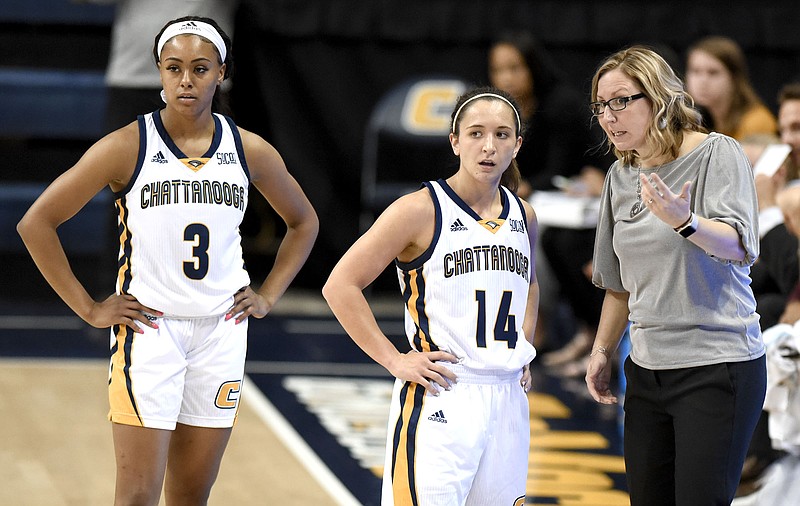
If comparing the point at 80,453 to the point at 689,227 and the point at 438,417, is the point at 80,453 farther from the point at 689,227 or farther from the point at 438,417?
the point at 689,227

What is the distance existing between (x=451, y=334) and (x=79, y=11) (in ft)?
22.7

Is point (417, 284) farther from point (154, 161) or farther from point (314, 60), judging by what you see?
point (314, 60)

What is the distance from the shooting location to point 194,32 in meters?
3.68

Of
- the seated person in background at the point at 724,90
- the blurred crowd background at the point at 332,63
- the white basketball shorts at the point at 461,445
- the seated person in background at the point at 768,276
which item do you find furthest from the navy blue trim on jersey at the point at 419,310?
the blurred crowd background at the point at 332,63

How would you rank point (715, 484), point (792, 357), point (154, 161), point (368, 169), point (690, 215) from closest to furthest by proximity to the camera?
point (690, 215) → point (715, 484) → point (154, 161) → point (792, 357) → point (368, 169)

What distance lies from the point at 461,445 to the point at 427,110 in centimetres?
605

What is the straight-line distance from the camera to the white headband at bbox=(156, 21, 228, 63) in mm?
3682

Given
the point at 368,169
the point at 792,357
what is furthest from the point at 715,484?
the point at 368,169

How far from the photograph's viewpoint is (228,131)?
12.5 feet

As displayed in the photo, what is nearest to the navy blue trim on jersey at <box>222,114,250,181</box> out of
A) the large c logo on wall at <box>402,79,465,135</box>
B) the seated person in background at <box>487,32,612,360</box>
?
the seated person in background at <box>487,32,612,360</box>

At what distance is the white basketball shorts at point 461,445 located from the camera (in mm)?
3406

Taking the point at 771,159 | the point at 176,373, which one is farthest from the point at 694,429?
the point at 771,159

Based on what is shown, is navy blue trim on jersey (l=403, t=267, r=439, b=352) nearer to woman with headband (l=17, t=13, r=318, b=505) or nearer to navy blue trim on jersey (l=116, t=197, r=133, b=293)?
woman with headband (l=17, t=13, r=318, b=505)

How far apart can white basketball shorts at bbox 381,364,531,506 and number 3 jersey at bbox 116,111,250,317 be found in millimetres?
652
